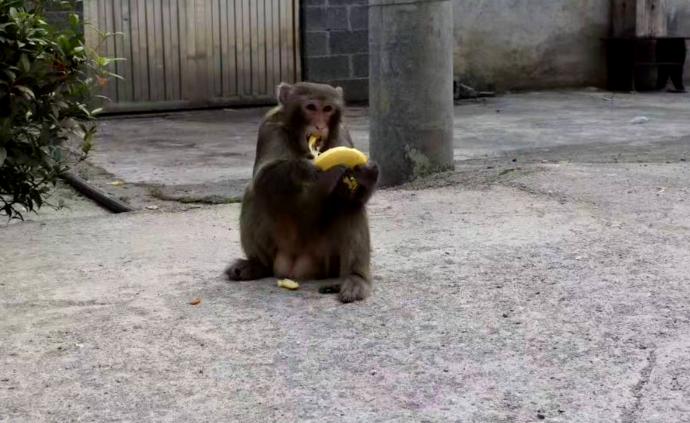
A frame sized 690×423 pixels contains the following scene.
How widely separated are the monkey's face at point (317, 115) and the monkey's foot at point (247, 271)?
2.36ft

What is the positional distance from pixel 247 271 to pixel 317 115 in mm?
853

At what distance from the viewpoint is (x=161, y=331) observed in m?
4.39

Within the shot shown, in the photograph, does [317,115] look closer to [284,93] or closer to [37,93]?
[284,93]

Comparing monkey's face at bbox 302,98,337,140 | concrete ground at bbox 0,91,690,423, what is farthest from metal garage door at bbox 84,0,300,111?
monkey's face at bbox 302,98,337,140

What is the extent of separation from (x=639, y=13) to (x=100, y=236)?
1168cm

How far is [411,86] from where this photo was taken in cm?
816

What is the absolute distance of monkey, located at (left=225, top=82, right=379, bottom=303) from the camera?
4812 mm

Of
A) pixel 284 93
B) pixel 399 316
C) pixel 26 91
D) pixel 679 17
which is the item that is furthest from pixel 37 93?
pixel 679 17

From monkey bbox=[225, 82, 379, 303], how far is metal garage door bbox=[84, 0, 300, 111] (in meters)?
8.33

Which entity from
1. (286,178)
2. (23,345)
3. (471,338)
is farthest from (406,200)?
(23,345)

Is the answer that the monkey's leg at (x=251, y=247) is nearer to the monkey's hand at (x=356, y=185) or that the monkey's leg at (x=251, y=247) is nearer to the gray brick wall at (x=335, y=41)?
the monkey's hand at (x=356, y=185)

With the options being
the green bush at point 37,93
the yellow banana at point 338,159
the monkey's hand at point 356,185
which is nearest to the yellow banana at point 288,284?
the monkey's hand at point 356,185

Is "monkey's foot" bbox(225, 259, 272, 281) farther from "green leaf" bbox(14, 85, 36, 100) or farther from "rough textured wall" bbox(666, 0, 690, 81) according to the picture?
"rough textured wall" bbox(666, 0, 690, 81)

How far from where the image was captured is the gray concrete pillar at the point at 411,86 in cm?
809
